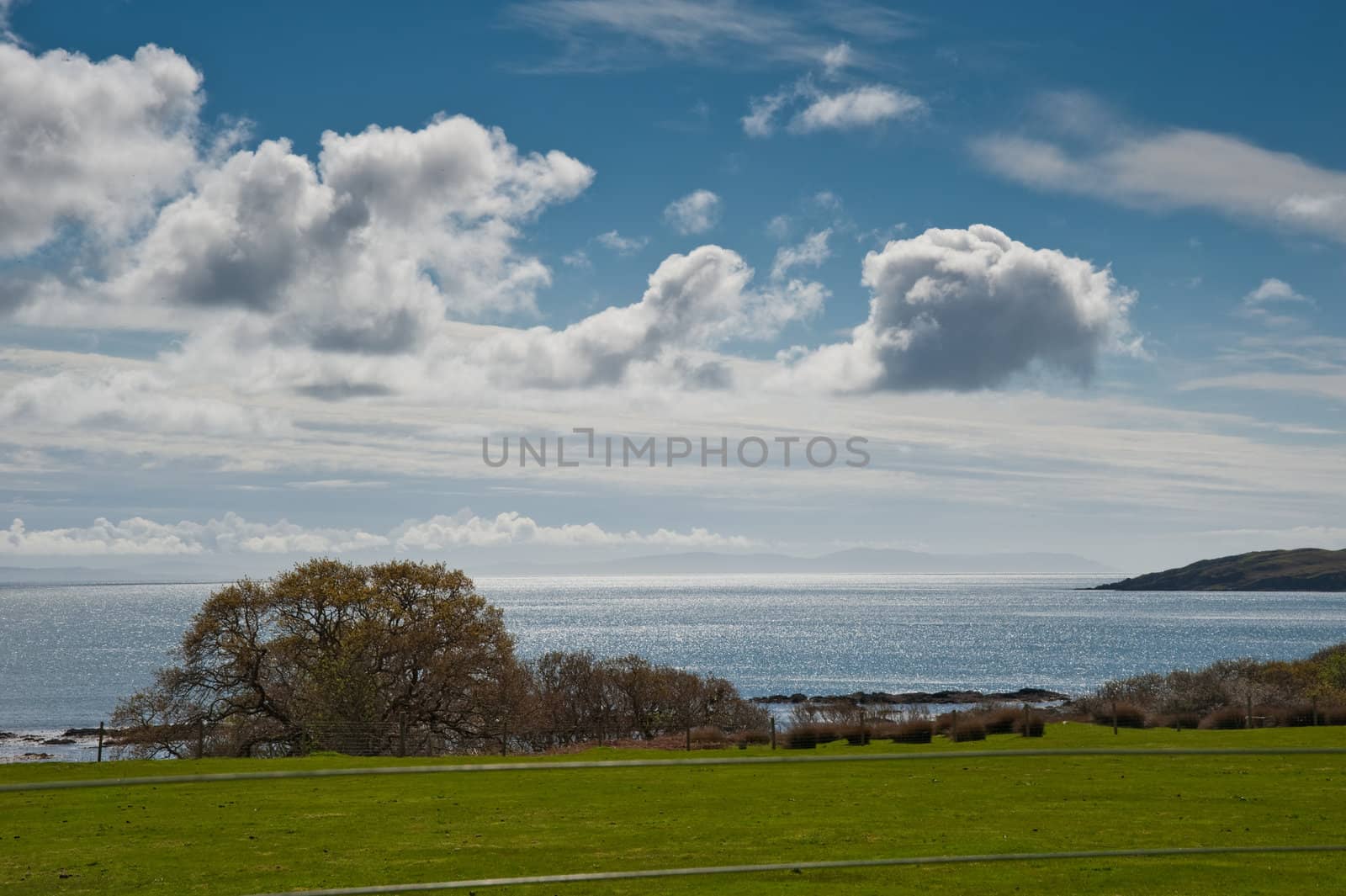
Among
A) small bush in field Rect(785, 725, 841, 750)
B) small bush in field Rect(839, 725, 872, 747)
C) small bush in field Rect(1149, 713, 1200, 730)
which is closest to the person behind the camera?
small bush in field Rect(839, 725, 872, 747)

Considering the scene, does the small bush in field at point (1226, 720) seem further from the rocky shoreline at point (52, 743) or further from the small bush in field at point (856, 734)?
the rocky shoreline at point (52, 743)

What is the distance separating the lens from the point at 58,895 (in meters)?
13.7

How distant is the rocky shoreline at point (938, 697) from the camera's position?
9600 centimetres

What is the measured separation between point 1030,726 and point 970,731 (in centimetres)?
218

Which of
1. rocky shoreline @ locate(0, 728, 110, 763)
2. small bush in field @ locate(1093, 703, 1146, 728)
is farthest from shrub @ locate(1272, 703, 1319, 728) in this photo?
rocky shoreline @ locate(0, 728, 110, 763)

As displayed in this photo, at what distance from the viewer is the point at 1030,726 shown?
40.1 metres

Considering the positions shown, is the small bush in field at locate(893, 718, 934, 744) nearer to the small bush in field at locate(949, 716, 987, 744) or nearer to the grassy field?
the small bush in field at locate(949, 716, 987, 744)

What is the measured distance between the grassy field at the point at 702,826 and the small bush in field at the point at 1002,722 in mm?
11794

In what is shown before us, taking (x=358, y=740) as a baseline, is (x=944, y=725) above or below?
above

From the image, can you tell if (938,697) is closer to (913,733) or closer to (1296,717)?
(1296,717)

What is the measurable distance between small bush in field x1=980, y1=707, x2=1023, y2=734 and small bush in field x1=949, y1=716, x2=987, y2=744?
34cm

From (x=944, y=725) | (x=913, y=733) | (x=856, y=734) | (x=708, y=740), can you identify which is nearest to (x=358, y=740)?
(x=708, y=740)

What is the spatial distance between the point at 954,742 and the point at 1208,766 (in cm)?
1223

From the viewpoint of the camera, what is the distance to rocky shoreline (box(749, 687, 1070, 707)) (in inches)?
3780
